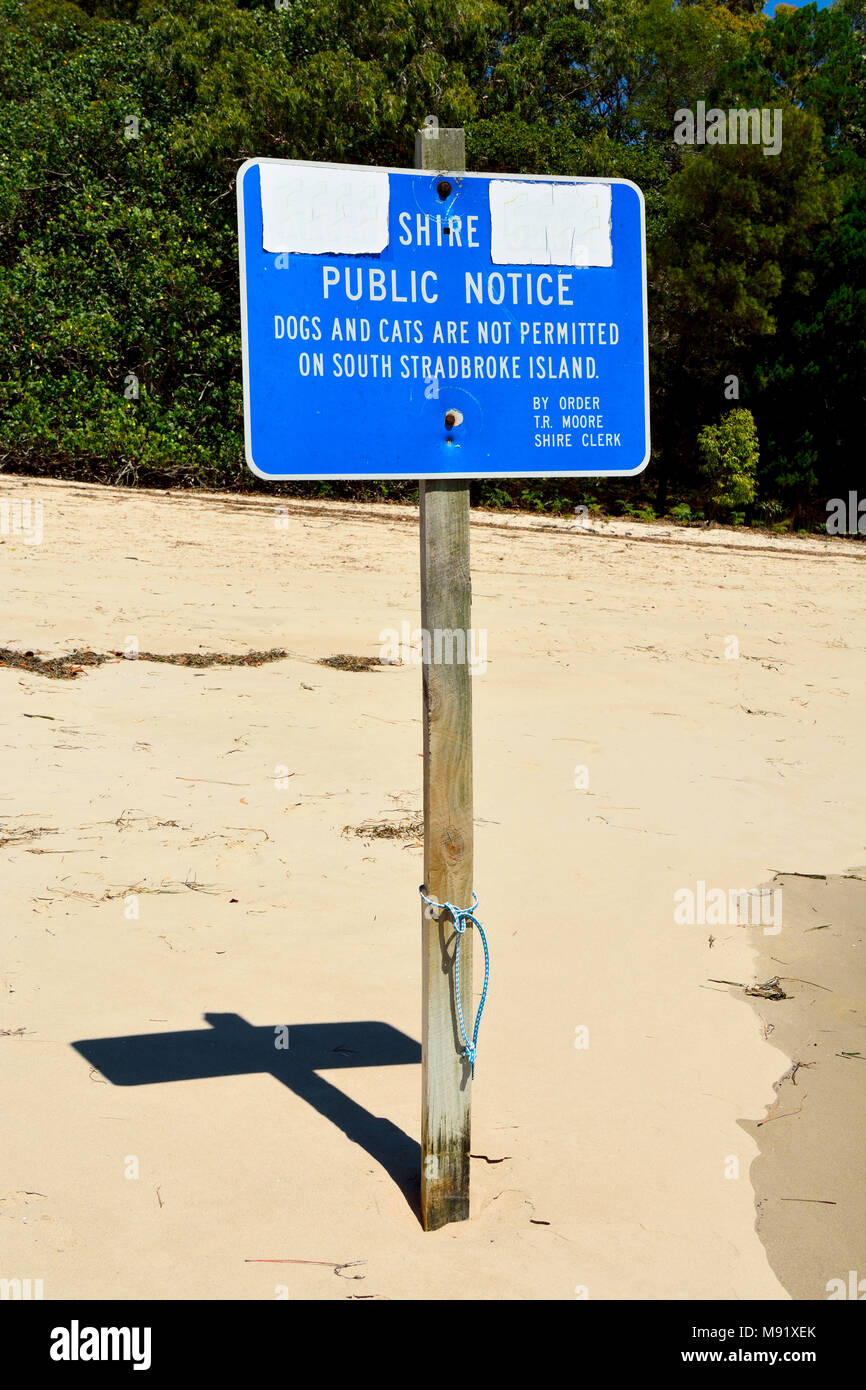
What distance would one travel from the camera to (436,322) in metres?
2.75

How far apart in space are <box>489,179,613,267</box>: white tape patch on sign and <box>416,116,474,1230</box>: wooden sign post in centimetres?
16

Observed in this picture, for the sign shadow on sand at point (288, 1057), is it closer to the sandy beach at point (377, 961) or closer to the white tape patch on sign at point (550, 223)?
the sandy beach at point (377, 961)

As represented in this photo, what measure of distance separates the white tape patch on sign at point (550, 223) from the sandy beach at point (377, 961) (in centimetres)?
232

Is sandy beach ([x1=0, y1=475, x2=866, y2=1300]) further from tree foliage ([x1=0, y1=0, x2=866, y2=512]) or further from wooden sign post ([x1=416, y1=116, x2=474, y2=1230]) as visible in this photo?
tree foliage ([x1=0, y1=0, x2=866, y2=512])

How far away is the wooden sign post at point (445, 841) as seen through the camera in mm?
2857

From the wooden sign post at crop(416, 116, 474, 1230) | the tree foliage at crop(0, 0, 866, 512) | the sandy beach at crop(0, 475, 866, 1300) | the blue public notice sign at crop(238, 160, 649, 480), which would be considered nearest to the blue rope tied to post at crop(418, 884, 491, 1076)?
the wooden sign post at crop(416, 116, 474, 1230)

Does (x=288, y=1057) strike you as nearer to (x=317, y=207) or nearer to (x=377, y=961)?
(x=377, y=961)

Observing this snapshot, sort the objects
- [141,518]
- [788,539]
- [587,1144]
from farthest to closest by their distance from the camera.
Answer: [788,539] < [141,518] < [587,1144]

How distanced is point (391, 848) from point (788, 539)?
12318 mm

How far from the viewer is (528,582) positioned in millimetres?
11703

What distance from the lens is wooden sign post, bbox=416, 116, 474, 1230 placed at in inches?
112

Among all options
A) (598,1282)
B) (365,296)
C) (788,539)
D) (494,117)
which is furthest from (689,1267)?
(494,117)

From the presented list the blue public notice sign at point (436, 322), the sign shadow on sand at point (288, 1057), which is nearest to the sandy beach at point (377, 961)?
the sign shadow on sand at point (288, 1057)
